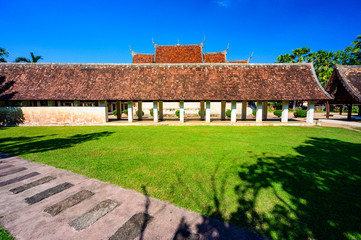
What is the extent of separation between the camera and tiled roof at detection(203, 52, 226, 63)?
1051 inches

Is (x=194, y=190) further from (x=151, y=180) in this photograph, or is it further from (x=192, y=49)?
(x=192, y=49)

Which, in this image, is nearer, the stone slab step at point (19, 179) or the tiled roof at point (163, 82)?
the stone slab step at point (19, 179)

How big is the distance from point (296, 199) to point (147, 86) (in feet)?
47.7

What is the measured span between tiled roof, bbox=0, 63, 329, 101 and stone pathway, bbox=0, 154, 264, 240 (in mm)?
11679

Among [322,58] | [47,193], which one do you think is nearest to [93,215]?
[47,193]

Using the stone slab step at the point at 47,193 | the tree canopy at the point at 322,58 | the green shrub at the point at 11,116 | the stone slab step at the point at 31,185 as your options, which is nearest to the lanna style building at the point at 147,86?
the green shrub at the point at 11,116

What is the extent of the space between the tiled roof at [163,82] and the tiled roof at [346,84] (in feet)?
9.68

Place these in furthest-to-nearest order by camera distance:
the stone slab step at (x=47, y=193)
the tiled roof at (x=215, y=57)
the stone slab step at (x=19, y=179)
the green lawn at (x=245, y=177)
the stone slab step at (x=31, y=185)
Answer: the tiled roof at (x=215, y=57) → the stone slab step at (x=19, y=179) → the stone slab step at (x=31, y=185) → the stone slab step at (x=47, y=193) → the green lawn at (x=245, y=177)

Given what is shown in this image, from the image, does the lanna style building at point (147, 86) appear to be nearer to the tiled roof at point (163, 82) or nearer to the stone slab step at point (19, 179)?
the tiled roof at point (163, 82)

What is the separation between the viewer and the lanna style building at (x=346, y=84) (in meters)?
15.8

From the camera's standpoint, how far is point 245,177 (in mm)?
4715

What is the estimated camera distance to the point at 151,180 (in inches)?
179

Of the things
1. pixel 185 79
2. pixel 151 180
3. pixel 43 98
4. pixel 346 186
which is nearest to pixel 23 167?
pixel 151 180

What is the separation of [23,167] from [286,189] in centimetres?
771
